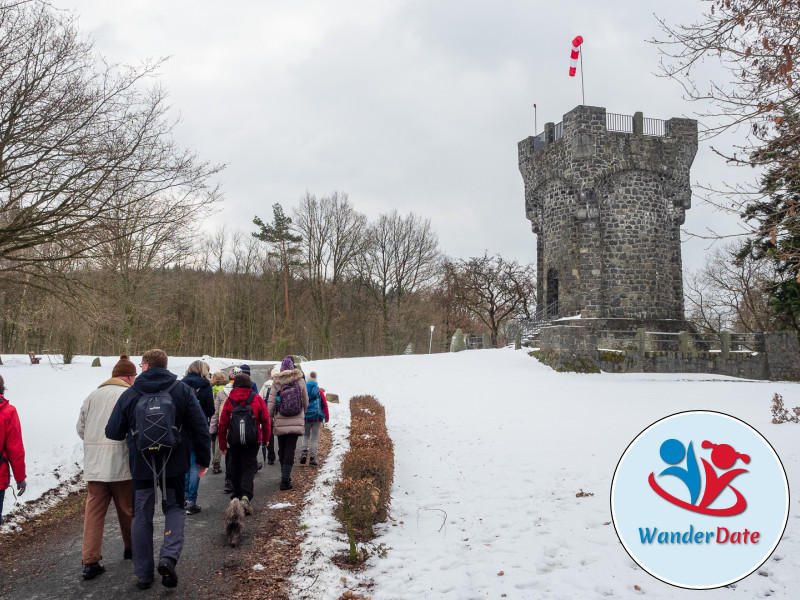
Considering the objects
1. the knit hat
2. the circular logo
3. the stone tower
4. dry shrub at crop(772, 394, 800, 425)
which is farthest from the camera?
the stone tower

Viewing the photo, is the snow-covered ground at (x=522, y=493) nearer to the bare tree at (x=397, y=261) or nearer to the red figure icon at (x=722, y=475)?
the red figure icon at (x=722, y=475)

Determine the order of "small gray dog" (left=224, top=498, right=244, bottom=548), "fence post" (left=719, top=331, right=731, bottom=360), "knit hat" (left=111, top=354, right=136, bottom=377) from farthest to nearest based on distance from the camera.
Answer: "fence post" (left=719, top=331, right=731, bottom=360) < "small gray dog" (left=224, top=498, right=244, bottom=548) < "knit hat" (left=111, top=354, right=136, bottom=377)

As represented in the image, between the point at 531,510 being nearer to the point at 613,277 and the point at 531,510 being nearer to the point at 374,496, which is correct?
the point at 374,496

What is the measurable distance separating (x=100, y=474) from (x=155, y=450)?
0.74m

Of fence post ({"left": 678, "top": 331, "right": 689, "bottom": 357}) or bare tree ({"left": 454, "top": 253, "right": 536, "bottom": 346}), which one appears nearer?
fence post ({"left": 678, "top": 331, "right": 689, "bottom": 357})

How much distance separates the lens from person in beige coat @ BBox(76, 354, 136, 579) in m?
4.61

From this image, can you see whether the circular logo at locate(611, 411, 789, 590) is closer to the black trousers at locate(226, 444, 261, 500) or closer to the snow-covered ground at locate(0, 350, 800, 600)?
the snow-covered ground at locate(0, 350, 800, 600)

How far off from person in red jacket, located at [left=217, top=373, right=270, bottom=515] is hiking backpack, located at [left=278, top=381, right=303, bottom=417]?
112cm

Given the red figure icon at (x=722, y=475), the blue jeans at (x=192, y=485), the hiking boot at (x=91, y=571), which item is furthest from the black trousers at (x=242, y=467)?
the red figure icon at (x=722, y=475)

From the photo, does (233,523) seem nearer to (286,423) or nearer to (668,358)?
(286,423)

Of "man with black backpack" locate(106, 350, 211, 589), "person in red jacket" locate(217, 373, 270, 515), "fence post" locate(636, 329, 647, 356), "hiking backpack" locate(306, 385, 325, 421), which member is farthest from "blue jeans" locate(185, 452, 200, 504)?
"fence post" locate(636, 329, 647, 356)

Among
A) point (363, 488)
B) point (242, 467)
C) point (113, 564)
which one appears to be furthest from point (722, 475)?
point (113, 564)

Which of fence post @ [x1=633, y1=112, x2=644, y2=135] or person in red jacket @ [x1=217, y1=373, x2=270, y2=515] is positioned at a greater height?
fence post @ [x1=633, y1=112, x2=644, y2=135]

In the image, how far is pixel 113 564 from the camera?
4.85 meters
